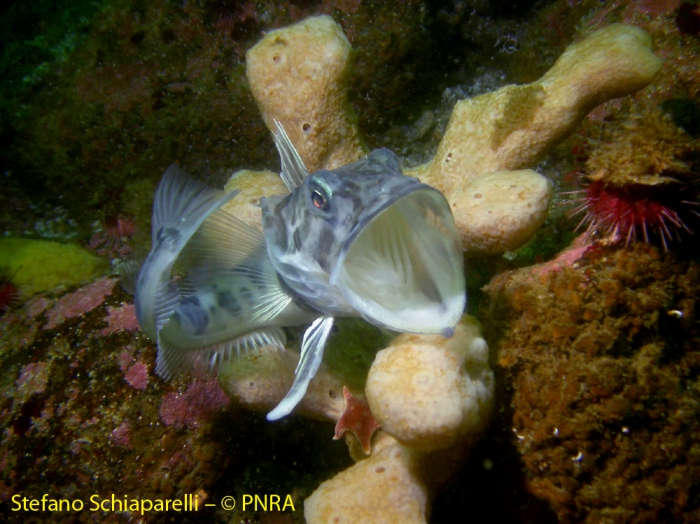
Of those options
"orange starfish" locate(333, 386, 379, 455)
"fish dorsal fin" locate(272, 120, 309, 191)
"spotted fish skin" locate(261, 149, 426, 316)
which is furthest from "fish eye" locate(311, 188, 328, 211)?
"orange starfish" locate(333, 386, 379, 455)

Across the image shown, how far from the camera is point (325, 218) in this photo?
2.39m

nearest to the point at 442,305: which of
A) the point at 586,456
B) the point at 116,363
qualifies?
the point at 586,456

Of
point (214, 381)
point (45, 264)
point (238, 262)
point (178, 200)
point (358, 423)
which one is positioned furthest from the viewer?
point (45, 264)

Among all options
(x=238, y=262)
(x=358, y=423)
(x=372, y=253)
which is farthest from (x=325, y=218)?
(x=358, y=423)

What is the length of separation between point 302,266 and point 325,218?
17.6 inches

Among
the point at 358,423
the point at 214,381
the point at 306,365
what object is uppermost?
the point at 306,365

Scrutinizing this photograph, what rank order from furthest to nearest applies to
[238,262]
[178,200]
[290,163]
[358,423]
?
[238,262]
[290,163]
[358,423]
[178,200]

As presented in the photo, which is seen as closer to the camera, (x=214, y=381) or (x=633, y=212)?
(x=633, y=212)

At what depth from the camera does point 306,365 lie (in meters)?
2.48

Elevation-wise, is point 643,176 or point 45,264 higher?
point 643,176

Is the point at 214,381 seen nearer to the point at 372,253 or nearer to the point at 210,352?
the point at 210,352

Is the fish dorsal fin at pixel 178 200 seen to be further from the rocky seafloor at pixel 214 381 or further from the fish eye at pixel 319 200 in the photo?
the rocky seafloor at pixel 214 381

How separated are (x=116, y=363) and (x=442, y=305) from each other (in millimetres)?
3081

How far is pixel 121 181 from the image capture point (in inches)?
212
